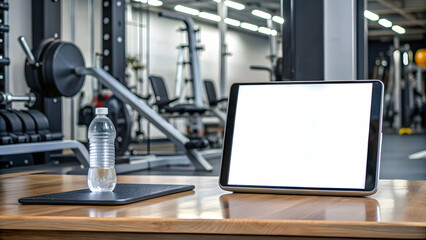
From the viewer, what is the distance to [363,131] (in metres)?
0.94

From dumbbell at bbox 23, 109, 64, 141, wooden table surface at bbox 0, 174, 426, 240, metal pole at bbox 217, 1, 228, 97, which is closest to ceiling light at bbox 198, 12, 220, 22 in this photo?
metal pole at bbox 217, 1, 228, 97

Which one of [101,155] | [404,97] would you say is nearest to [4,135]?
[101,155]

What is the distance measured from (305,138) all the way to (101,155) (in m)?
0.35

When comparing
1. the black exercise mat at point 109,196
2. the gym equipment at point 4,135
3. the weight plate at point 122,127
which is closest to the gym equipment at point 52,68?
the gym equipment at point 4,135

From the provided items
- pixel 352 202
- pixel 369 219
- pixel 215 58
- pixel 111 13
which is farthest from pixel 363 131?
pixel 215 58

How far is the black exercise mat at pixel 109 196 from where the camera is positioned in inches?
33.0

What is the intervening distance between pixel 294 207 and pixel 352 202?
11 centimetres

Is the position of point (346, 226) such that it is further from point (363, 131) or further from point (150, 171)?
point (150, 171)

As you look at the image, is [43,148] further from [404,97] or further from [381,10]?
[404,97]

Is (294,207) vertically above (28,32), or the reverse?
(28,32)

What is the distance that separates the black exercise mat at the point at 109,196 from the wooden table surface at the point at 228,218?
15 mm

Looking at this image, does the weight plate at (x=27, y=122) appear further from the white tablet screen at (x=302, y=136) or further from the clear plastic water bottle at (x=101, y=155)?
the white tablet screen at (x=302, y=136)

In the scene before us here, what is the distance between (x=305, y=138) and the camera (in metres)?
0.98

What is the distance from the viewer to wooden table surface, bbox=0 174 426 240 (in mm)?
670
